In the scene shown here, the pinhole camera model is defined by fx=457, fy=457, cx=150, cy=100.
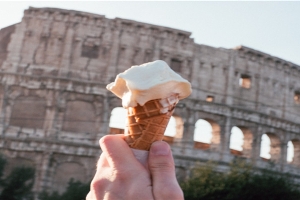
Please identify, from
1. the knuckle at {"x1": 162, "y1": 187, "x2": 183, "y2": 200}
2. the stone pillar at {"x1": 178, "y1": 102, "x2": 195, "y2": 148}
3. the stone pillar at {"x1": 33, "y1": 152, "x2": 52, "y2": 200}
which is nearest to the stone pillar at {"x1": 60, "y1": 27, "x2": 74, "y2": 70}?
the stone pillar at {"x1": 33, "y1": 152, "x2": 52, "y2": 200}

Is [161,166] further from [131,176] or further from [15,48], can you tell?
[15,48]

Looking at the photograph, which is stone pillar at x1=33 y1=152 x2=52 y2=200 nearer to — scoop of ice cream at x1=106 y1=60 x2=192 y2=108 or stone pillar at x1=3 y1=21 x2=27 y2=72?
stone pillar at x1=3 y1=21 x2=27 y2=72

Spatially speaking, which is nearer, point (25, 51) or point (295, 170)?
point (25, 51)

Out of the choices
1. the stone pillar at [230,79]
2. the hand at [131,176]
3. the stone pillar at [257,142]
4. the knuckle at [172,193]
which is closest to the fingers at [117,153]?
the hand at [131,176]

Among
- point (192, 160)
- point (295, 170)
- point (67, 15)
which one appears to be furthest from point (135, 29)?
point (295, 170)

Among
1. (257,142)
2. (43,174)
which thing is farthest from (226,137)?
(43,174)

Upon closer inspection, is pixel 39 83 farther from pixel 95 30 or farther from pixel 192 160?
pixel 192 160
